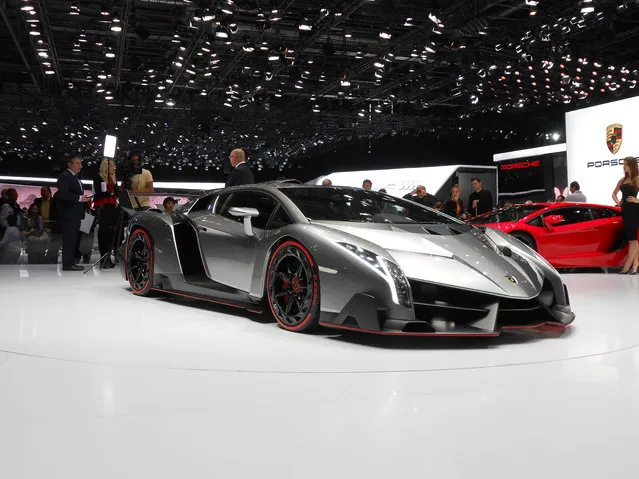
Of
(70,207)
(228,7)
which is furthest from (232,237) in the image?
(228,7)

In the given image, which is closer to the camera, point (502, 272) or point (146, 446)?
point (146, 446)

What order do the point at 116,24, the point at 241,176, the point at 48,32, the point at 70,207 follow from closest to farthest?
the point at 241,176 → the point at 70,207 → the point at 116,24 → the point at 48,32

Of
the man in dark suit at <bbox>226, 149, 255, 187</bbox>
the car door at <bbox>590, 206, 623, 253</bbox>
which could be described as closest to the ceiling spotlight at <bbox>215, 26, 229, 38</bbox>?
the man in dark suit at <bbox>226, 149, 255, 187</bbox>

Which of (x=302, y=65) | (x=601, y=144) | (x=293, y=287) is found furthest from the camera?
(x=302, y=65)

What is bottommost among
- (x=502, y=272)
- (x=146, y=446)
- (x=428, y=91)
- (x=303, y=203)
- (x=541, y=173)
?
(x=146, y=446)

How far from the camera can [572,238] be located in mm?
9047

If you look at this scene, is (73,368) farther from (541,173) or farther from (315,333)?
(541,173)

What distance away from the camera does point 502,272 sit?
4.02 m

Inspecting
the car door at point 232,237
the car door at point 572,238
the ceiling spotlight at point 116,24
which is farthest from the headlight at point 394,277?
the ceiling spotlight at point 116,24

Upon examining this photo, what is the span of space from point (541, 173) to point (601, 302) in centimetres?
1561

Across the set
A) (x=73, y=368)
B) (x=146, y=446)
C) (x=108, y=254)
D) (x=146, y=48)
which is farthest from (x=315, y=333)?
(x=146, y=48)

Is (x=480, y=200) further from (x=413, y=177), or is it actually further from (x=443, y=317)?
(x=413, y=177)

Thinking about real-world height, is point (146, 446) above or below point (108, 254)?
below

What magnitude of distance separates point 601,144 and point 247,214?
526 inches
